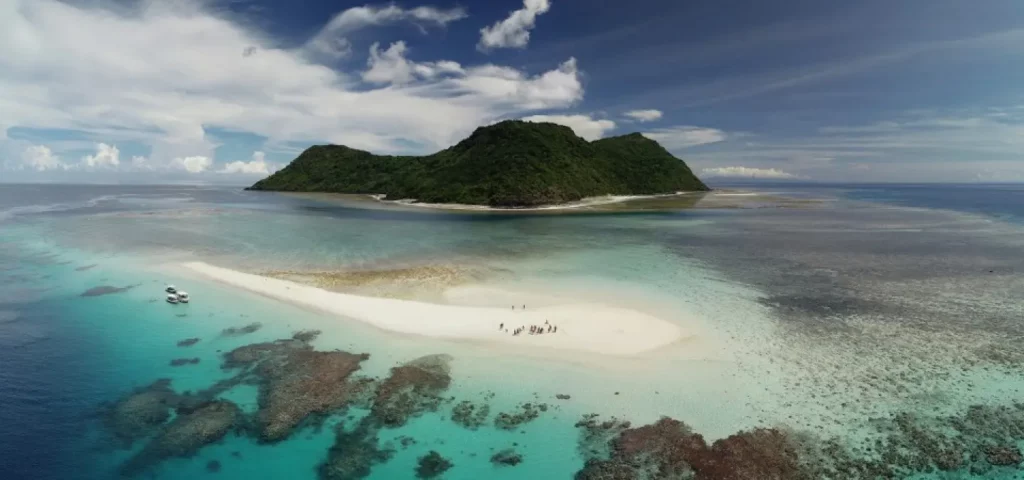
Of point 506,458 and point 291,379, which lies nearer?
point 506,458

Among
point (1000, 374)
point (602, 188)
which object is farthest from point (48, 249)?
A: point (602, 188)

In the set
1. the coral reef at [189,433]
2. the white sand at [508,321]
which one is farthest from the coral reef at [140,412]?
the white sand at [508,321]

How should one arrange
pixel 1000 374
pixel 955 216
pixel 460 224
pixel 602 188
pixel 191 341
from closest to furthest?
1. pixel 1000 374
2. pixel 191 341
3. pixel 460 224
4. pixel 955 216
5. pixel 602 188

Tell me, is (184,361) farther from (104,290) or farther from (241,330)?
(104,290)

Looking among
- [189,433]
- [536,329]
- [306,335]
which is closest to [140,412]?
[189,433]

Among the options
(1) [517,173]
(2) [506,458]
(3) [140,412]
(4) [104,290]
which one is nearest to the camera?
(2) [506,458]

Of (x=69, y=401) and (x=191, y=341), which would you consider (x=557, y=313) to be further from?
(x=69, y=401)
